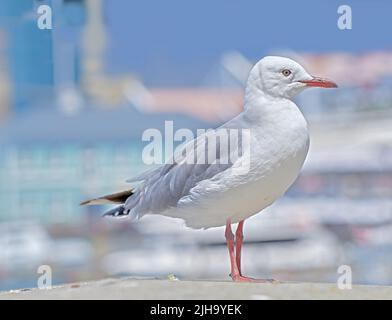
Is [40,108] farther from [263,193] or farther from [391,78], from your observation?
[263,193]

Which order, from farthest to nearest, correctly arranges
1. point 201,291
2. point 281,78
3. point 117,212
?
point 117,212, point 281,78, point 201,291

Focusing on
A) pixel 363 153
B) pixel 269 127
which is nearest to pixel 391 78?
pixel 363 153

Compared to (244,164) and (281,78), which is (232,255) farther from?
(281,78)

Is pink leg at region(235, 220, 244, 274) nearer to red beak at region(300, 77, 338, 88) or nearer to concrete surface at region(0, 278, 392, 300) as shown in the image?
concrete surface at region(0, 278, 392, 300)

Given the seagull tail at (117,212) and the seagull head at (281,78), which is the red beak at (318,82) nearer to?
the seagull head at (281,78)

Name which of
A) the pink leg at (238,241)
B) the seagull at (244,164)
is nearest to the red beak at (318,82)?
the seagull at (244,164)

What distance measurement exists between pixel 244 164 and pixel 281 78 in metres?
0.18

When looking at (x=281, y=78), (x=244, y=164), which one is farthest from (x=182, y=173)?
(x=281, y=78)

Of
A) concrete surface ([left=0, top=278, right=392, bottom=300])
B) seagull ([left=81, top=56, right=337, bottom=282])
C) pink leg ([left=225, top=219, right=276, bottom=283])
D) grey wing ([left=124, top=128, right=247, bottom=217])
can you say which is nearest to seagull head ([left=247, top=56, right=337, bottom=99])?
seagull ([left=81, top=56, right=337, bottom=282])

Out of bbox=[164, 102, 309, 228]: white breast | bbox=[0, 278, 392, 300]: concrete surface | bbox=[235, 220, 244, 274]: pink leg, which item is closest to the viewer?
bbox=[0, 278, 392, 300]: concrete surface

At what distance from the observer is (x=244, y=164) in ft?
5.54

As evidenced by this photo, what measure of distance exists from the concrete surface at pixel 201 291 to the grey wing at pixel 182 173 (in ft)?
0.50

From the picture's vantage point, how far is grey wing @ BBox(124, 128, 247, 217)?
68.5 inches

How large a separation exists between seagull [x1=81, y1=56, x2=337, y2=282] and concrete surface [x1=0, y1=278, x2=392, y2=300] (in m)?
0.10
